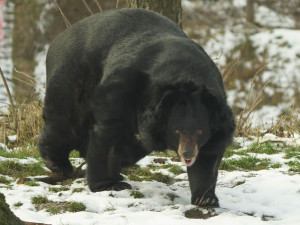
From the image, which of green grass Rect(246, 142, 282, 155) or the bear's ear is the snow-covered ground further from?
green grass Rect(246, 142, 282, 155)

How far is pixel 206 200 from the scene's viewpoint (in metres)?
4.71

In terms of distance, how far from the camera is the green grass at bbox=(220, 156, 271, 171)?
628cm

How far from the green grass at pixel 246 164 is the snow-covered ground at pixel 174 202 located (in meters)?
0.33

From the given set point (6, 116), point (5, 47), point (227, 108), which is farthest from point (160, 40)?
point (5, 47)

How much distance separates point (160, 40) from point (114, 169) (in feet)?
4.07

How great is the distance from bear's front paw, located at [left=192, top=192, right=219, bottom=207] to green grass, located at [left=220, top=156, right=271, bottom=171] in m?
1.51

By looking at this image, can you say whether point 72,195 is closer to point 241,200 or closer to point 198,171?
point 198,171

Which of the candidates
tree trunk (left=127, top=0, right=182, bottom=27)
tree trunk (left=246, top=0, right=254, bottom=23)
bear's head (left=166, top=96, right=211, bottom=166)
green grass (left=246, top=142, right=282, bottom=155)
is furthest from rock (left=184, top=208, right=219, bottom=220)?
tree trunk (left=246, top=0, right=254, bottom=23)

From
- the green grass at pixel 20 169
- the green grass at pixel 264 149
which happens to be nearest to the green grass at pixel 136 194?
the green grass at pixel 20 169

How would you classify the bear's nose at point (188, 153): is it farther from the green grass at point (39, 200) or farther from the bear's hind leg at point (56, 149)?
the bear's hind leg at point (56, 149)

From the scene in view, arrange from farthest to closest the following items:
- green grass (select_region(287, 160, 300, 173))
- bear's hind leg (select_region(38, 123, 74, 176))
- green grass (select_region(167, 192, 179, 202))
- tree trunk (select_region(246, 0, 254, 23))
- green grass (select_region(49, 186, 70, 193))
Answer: tree trunk (select_region(246, 0, 254, 23))
green grass (select_region(287, 160, 300, 173))
bear's hind leg (select_region(38, 123, 74, 176))
green grass (select_region(49, 186, 70, 193))
green grass (select_region(167, 192, 179, 202))

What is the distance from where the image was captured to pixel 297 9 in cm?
1981

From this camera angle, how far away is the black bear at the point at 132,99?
4492 mm

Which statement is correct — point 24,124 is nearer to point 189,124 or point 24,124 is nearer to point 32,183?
point 32,183
